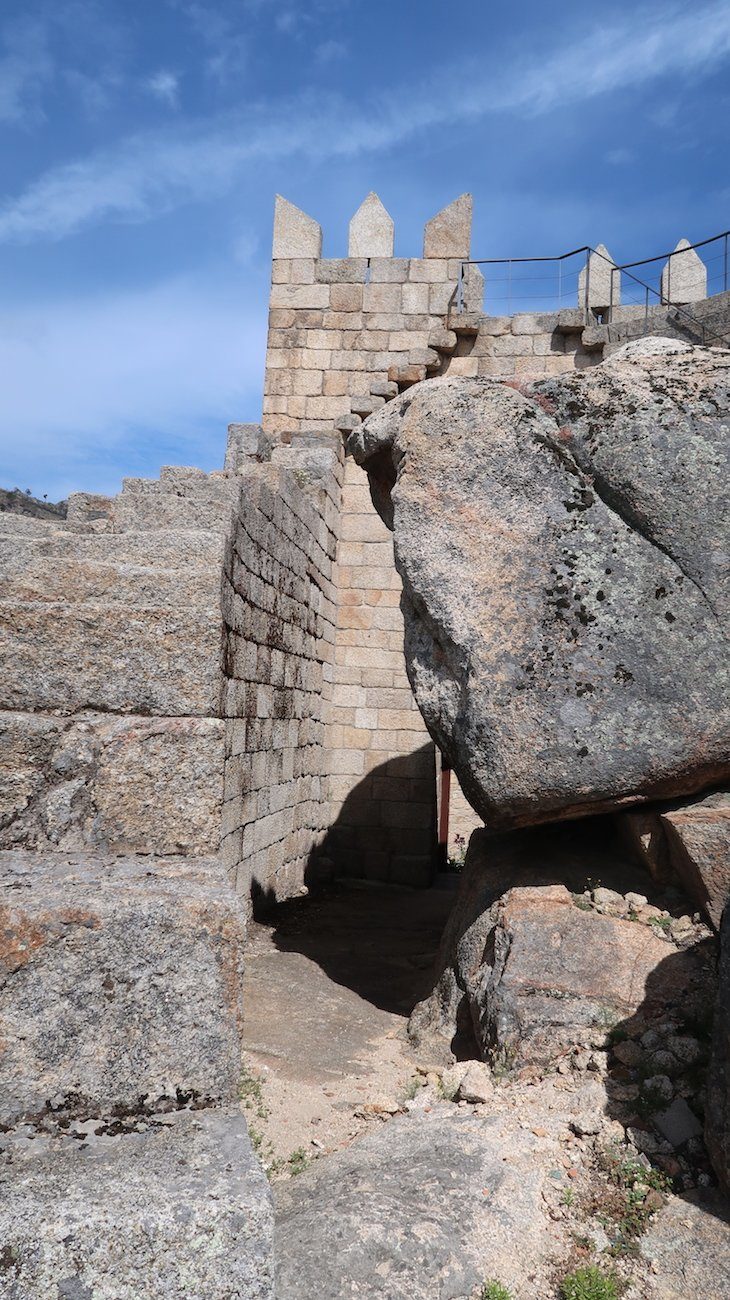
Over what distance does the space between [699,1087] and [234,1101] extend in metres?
1.90

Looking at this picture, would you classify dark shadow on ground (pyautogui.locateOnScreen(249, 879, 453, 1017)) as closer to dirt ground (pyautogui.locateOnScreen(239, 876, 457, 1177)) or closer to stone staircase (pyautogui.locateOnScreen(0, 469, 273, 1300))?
dirt ground (pyautogui.locateOnScreen(239, 876, 457, 1177))

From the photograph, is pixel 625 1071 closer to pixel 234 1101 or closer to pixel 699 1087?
pixel 699 1087

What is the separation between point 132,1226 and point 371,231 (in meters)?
8.90

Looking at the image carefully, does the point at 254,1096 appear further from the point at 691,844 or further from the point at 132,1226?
the point at 132,1226

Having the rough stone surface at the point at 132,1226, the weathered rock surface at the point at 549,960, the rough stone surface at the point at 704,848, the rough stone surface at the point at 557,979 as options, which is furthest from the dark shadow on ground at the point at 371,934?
the rough stone surface at the point at 132,1226

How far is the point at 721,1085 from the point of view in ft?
8.35

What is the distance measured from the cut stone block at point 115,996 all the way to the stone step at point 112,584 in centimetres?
61

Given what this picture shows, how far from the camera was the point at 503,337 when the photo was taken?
842 centimetres

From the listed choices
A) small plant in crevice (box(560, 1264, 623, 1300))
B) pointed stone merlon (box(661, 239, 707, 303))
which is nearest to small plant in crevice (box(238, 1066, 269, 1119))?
small plant in crevice (box(560, 1264, 623, 1300))

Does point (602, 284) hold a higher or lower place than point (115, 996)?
higher

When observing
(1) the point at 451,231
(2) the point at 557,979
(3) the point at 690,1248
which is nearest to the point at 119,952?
(3) the point at 690,1248

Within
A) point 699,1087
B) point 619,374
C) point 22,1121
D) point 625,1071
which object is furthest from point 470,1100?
point 619,374

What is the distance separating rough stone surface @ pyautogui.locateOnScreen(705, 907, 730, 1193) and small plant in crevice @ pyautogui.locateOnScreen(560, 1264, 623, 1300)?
431 mm

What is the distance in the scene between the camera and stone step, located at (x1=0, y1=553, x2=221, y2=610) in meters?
1.93
